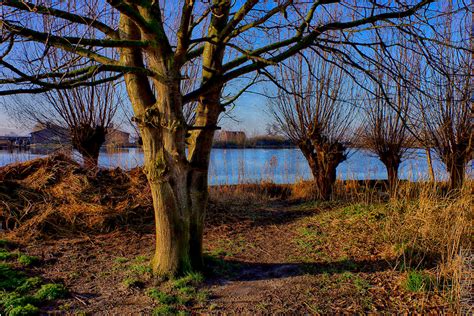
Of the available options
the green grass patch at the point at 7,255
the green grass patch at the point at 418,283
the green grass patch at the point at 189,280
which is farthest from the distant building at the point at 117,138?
the green grass patch at the point at 418,283

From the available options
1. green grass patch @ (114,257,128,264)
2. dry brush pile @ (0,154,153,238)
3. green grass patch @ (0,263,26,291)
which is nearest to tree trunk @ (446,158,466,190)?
dry brush pile @ (0,154,153,238)

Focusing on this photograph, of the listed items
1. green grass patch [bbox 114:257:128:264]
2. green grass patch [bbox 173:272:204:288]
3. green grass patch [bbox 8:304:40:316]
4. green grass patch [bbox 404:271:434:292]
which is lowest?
green grass patch [bbox 8:304:40:316]

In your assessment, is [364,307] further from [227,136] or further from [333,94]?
[227,136]

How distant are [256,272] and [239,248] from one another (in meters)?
0.79

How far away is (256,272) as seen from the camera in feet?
11.7

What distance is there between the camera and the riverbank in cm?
293

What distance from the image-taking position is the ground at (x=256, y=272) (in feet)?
9.39

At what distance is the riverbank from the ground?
0.04ft

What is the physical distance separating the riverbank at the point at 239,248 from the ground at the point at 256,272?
12 millimetres

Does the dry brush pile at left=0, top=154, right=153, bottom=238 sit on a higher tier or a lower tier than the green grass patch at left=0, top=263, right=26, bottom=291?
higher

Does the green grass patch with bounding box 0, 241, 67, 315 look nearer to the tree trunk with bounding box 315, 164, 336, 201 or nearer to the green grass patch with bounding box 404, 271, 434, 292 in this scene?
the green grass patch with bounding box 404, 271, 434, 292

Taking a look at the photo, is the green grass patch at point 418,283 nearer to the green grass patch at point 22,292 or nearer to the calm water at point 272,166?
the green grass patch at point 22,292

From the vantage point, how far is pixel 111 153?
7.58 meters

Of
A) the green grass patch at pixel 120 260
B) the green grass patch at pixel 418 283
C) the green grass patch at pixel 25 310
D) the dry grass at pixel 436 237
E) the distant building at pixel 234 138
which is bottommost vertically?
the green grass patch at pixel 25 310
